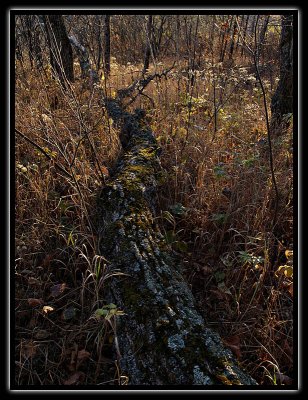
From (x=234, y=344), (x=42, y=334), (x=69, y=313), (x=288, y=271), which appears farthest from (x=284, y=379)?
(x=42, y=334)

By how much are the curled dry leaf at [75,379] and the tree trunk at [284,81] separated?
3.12 metres

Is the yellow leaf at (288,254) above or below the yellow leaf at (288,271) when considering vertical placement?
above

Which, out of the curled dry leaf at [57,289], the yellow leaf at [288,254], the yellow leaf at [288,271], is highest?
the yellow leaf at [288,254]

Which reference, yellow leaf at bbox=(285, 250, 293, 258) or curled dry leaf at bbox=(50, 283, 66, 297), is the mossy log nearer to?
curled dry leaf at bbox=(50, 283, 66, 297)

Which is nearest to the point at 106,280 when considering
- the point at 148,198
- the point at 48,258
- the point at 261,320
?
the point at 48,258

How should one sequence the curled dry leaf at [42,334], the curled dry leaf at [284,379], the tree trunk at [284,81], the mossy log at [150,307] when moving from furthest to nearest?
the tree trunk at [284,81], the curled dry leaf at [42,334], the curled dry leaf at [284,379], the mossy log at [150,307]

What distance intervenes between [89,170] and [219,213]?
122cm

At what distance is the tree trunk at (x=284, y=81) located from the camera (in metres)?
3.88

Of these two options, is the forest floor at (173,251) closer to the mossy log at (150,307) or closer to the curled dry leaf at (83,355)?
the curled dry leaf at (83,355)

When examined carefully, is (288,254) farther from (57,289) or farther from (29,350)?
(29,350)

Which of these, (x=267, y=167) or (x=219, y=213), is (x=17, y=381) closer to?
(x=219, y=213)

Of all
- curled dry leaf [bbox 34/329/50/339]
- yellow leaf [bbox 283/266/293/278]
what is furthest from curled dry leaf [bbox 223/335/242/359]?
curled dry leaf [bbox 34/329/50/339]

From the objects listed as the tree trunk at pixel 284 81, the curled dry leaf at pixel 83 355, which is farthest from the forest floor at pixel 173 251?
the tree trunk at pixel 284 81
